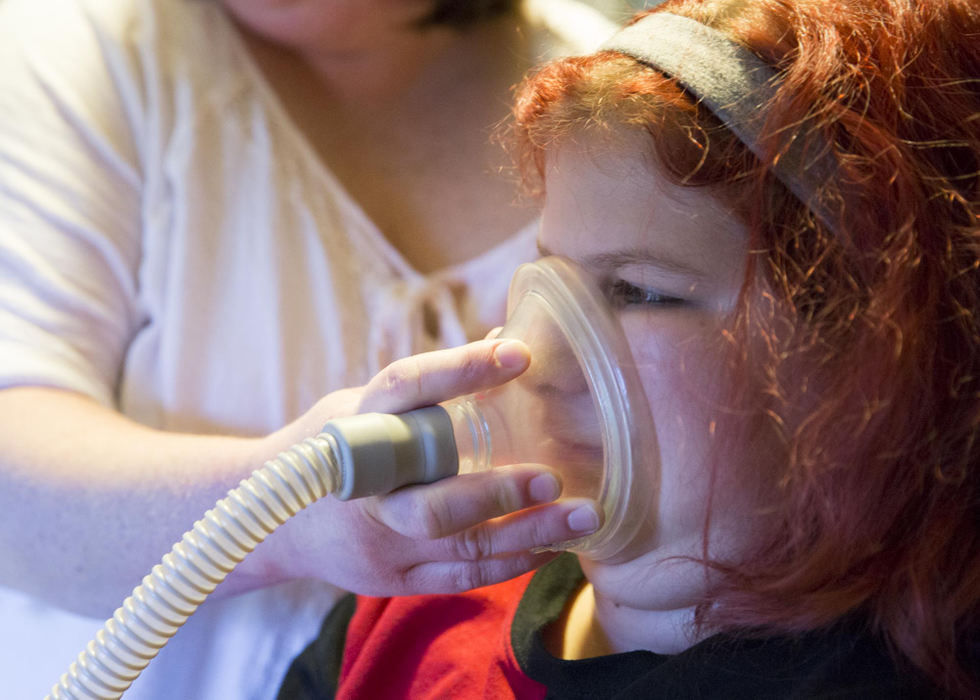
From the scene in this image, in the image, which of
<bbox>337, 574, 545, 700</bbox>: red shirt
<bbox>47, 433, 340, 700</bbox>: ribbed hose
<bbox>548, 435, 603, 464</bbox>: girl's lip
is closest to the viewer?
<bbox>47, 433, 340, 700</bbox>: ribbed hose

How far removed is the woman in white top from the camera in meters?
1.02

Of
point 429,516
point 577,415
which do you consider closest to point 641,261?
point 577,415

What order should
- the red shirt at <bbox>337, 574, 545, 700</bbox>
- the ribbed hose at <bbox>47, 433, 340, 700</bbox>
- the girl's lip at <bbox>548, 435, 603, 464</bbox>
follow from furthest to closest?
the red shirt at <bbox>337, 574, 545, 700</bbox>, the girl's lip at <bbox>548, 435, 603, 464</bbox>, the ribbed hose at <bbox>47, 433, 340, 700</bbox>

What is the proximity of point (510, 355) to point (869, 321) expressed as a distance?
26 cm

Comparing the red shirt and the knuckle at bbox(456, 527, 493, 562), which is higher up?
the knuckle at bbox(456, 527, 493, 562)

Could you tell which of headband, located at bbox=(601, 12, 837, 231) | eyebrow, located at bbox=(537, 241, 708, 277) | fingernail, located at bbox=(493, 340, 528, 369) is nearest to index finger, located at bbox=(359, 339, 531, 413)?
fingernail, located at bbox=(493, 340, 528, 369)

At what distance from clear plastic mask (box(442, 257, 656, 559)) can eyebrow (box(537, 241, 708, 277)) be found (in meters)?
0.02

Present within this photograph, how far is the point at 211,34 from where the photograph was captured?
51.5 inches

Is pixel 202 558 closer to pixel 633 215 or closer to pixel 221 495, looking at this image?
pixel 221 495

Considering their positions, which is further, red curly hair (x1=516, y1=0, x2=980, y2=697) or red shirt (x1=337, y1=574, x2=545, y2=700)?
red shirt (x1=337, y1=574, x2=545, y2=700)

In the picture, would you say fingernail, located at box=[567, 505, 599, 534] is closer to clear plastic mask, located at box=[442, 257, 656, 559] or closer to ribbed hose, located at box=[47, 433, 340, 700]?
clear plastic mask, located at box=[442, 257, 656, 559]

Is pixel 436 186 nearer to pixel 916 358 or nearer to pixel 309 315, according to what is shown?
pixel 309 315

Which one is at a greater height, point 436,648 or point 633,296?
point 633,296

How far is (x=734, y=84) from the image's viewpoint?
2.42ft
